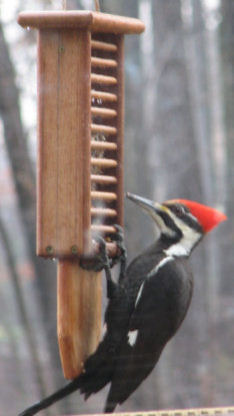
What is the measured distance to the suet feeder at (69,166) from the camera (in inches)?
101

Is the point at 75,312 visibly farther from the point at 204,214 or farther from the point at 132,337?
the point at 204,214

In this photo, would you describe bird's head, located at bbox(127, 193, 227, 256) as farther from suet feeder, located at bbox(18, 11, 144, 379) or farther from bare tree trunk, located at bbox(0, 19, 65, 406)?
bare tree trunk, located at bbox(0, 19, 65, 406)

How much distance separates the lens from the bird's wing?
276cm

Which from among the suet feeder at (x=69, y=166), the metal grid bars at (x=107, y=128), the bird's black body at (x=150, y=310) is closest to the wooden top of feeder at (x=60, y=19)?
the suet feeder at (x=69, y=166)

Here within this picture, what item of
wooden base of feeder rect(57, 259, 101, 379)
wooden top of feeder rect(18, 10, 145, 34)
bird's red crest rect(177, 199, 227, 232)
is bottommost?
wooden base of feeder rect(57, 259, 101, 379)

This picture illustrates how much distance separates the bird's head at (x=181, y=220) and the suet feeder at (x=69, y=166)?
262 mm

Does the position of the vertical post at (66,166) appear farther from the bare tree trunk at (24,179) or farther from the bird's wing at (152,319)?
the bare tree trunk at (24,179)

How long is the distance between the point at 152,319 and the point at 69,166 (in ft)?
2.06

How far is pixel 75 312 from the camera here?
8.59ft

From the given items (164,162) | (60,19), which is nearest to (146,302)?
(60,19)

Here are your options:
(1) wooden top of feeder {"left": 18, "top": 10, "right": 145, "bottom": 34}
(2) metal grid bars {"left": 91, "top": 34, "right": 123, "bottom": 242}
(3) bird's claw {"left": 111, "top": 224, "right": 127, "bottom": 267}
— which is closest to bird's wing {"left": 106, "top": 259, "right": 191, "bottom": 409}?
(3) bird's claw {"left": 111, "top": 224, "right": 127, "bottom": 267}

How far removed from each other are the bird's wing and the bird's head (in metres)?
0.10

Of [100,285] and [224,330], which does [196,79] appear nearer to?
[224,330]

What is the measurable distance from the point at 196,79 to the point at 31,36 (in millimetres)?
2088
